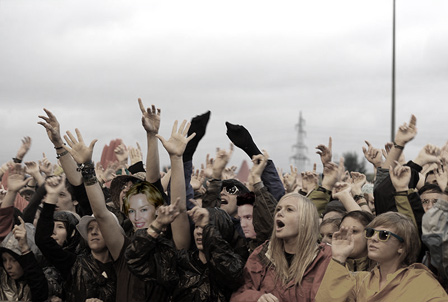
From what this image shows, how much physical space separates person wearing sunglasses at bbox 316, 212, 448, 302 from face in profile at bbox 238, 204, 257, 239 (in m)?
1.12

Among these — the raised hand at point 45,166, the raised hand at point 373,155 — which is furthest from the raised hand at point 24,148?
the raised hand at point 373,155

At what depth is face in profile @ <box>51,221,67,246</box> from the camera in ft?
19.9

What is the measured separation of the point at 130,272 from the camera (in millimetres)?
4945

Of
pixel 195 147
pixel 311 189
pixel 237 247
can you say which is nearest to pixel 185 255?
pixel 237 247

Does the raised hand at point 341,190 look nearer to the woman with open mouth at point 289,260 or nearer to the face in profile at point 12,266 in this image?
the woman with open mouth at point 289,260

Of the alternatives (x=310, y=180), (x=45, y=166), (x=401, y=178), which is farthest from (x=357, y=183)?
(x=45, y=166)

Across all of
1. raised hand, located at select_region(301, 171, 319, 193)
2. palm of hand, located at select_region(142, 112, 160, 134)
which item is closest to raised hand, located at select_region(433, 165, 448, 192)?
raised hand, located at select_region(301, 171, 319, 193)

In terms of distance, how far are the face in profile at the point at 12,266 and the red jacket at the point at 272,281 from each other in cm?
219

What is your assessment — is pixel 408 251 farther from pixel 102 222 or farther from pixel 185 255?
pixel 102 222

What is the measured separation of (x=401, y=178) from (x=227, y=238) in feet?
4.45

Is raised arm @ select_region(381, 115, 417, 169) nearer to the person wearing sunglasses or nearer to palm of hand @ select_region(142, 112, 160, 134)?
the person wearing sunglasses

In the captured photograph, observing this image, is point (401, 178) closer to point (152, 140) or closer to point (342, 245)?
point (342, 245)

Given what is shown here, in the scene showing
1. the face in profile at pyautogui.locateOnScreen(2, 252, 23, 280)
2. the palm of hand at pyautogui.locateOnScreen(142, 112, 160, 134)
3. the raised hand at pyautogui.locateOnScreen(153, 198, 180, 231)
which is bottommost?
the face in profile at pyautogui.locateOnScreen(2, 252, 23, 280)

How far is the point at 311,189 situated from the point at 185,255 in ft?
7.21
